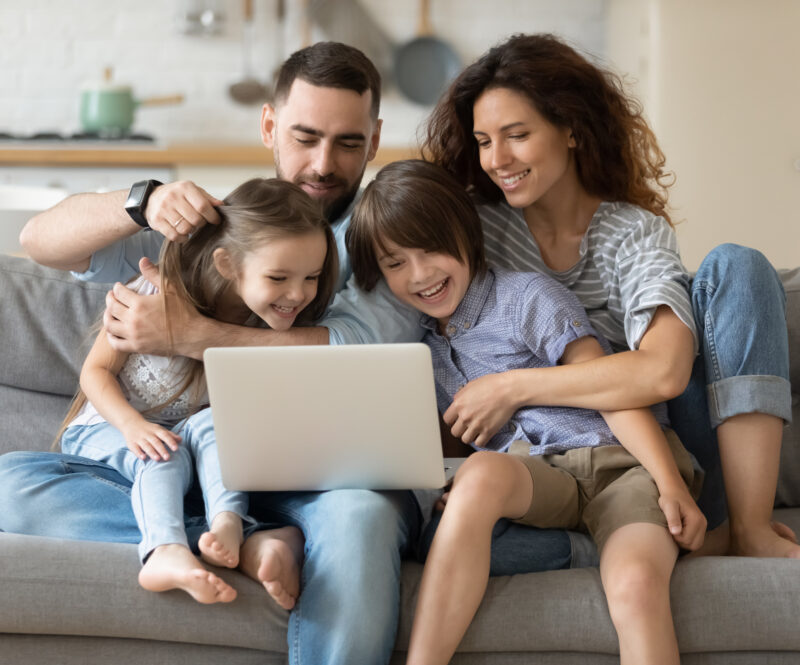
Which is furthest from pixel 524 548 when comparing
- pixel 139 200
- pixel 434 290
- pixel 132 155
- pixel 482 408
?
pixel 132 155

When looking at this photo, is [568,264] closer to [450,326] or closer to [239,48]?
[450,326]

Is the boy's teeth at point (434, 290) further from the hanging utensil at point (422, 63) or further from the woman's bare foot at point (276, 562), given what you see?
the hanging utensil at point (422, 63)

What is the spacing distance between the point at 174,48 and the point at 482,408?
326 centimetres

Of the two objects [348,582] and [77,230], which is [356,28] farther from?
[348,582]

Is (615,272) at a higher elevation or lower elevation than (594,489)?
higher

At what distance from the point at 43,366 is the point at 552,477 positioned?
1005 mm

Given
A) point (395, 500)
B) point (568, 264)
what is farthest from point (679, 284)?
point (395, 500)

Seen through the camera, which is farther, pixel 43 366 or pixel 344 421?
pixel 43 366

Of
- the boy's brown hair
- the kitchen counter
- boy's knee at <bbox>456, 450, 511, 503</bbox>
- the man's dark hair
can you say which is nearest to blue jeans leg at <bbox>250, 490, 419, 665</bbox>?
boy's knee at <bbox>456, 450, 511, 503</bbox>

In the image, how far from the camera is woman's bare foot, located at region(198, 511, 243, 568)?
1.29m

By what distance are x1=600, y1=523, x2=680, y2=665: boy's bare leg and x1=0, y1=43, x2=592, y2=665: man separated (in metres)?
0.13

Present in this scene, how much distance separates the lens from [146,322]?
1599mm

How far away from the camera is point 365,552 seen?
1309mm

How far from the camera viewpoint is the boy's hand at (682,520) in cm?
138
